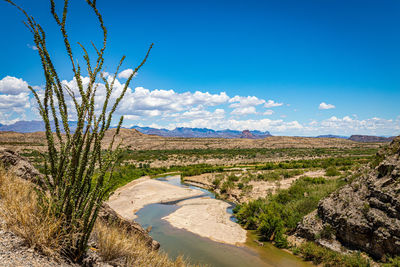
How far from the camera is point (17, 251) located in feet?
11.7

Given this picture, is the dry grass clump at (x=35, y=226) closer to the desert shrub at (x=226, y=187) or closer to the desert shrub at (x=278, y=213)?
the desert shrub at (x=278, y=213)

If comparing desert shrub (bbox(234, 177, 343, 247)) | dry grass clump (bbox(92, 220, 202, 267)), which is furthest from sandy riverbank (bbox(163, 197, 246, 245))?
dry grass clump (bbox(92, 220, 202, 267))

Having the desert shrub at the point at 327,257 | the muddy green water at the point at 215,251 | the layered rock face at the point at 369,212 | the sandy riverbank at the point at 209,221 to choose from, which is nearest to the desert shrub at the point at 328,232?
the layered rock face at the point at 369,212

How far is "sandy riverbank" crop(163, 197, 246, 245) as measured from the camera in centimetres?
1384

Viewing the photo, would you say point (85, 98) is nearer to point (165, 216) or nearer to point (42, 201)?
point (42, 201)

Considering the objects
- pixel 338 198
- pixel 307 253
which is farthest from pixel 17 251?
pixel 338 198

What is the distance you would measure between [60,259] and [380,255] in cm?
1163

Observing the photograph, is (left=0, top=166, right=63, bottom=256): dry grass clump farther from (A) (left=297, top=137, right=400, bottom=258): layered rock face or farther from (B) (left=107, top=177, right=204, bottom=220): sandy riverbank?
(B) (left=107, top=177, right=204, bottom=220): sandy riverbank

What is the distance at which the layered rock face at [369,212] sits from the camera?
9555mm

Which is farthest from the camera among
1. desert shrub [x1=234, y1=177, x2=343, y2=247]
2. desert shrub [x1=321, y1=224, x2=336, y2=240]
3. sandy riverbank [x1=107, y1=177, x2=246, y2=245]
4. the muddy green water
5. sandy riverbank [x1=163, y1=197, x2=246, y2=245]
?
sandy riverbank [x1=107, y1=177, x2=246, y2=245]

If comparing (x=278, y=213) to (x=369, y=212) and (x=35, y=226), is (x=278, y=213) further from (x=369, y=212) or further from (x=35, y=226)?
(x=35, y=226)

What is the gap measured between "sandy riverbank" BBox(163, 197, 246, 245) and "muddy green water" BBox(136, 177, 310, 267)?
0.63 m

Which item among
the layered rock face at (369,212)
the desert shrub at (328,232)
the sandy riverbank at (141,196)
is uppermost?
the layered rock face at (369,212)

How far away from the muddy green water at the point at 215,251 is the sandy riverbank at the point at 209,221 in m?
0.63
